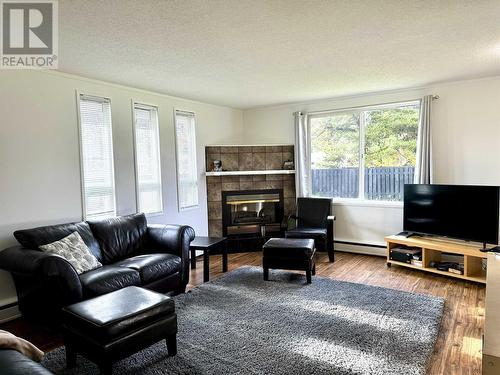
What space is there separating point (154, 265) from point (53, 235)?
3.30 ft

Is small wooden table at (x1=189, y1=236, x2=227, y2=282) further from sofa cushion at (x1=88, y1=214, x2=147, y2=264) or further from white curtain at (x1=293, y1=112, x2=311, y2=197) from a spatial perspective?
white curtain at (x1=293, y1=112, x2=311, y2=197)

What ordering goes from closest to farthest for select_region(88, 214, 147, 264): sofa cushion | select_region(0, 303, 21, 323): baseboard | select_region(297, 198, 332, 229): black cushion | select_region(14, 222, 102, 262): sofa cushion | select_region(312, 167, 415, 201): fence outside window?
1. select_region(14, 222, 102, 262): sofa cushion
2. select_region(0, 303, 21, 323): baseboard
3. select_region(88, 214, 147, 264): sofa cushion
4. select_region(312, 167, 415, 201): fence outside window
5. select_region(297, 198, 332, 229): black cushion

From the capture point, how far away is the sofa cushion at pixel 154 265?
11.0 feet

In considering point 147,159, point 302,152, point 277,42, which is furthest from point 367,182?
point 147,159

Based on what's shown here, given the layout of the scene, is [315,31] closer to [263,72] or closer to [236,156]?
[263,72]

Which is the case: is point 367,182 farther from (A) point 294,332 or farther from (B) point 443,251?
(A) point 294,332

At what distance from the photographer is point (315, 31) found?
2680mm

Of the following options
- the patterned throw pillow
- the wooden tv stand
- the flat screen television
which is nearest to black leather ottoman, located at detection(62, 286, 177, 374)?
the patterned throw pillow

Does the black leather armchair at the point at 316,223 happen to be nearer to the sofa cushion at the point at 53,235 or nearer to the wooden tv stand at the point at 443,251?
the wooden tv stand at the point at 443,251

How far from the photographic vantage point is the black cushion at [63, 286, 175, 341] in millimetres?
2143

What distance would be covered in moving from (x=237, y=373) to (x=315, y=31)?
259cm

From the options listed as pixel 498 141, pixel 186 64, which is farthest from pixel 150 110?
pixel 498 141

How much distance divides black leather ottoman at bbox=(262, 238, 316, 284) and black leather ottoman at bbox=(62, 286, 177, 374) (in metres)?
1.73

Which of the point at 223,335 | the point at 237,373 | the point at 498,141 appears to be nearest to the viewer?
the point at 237,373
